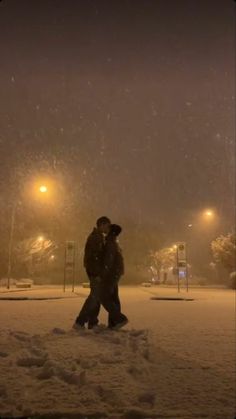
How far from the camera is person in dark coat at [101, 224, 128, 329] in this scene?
6.62m

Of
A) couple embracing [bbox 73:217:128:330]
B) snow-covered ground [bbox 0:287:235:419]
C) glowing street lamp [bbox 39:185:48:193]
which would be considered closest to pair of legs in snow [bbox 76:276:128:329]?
couple embracing [bbox 73:217:128:330]

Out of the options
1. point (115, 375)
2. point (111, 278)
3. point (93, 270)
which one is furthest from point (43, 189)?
point (115, 375)

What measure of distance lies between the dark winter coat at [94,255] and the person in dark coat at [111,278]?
84 millimetres

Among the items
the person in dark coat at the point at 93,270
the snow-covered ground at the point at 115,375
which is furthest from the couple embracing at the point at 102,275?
the snow-covered ground at the point at 115,375

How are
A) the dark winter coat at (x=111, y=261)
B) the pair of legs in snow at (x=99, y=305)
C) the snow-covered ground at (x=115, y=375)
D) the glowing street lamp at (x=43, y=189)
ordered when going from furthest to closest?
the glowing street lamp at (x=43, y=189), the dark winter coat at (x=111, y=261), the pair of legs in snow at (x=99, y=305), the snow-covered ground at (x=115, y=375)

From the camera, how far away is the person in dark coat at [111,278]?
6621mm

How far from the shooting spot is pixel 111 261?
6.68 meters

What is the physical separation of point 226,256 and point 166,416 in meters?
35.4

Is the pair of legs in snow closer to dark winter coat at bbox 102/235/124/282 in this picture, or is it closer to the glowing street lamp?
dark winter coat at bbox 102/235/124/282

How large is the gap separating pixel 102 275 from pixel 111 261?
0.86ft

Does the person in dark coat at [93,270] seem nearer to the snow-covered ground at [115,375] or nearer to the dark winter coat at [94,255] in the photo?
the dark winter coat at [94,255]

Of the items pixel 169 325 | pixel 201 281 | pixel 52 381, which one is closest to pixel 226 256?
pixel 201 281

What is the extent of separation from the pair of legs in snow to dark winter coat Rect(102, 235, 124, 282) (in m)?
0.10

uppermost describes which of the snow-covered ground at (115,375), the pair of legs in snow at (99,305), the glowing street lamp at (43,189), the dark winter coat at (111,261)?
the glowing street lamp at (43,189)
